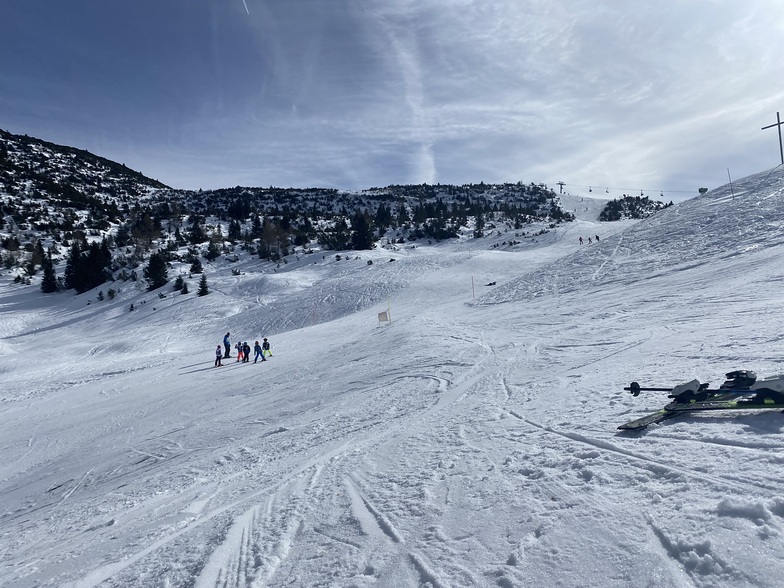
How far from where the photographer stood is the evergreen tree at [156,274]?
1575 inches

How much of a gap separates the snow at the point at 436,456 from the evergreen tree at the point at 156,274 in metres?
19.4

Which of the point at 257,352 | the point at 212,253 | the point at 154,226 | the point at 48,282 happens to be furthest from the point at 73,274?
the point at 257,352

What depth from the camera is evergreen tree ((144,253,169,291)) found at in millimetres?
40006

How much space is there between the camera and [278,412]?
1066cm

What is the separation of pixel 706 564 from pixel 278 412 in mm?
9031

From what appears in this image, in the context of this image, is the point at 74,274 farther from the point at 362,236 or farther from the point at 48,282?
the point at 362,236

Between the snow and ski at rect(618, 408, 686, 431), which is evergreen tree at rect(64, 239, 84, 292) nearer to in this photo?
the snow

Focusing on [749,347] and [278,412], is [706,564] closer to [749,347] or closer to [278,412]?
[749,347]

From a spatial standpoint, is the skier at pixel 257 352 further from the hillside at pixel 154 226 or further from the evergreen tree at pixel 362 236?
the evergreen tree at pixel 362 236

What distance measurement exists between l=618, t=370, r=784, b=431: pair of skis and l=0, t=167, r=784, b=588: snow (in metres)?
0.14

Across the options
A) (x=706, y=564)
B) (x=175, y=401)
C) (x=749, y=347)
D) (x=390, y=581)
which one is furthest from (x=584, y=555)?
(x=175, y=401)

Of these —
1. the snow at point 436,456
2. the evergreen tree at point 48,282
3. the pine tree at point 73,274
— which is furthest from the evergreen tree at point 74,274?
the snow at point 436,456

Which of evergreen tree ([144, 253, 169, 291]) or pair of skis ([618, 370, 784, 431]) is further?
evergreen tree ([144, 253, 169, 291])

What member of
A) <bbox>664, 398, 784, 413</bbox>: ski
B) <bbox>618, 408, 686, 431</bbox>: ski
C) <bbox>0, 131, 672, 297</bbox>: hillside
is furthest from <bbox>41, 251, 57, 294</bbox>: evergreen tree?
<bbox>664, 398, 784, 413</bbox>: ski
